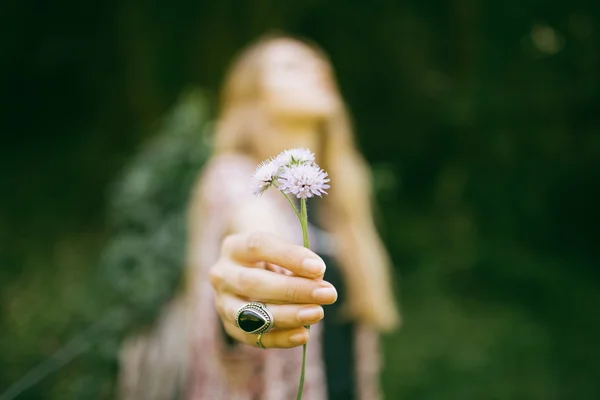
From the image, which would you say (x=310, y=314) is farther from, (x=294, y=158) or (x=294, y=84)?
(x=294, y=84)

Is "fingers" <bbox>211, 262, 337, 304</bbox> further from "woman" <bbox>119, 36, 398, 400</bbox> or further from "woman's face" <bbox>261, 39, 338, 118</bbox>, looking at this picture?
"woman's face" <bbox>261, 39, 338, 118</bbox>

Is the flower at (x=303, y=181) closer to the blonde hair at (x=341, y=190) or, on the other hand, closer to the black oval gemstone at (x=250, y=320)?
the black oval gemstone at (x=250, y=320)

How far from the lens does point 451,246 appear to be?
167cm

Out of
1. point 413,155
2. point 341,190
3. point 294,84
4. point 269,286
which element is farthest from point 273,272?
point 413,155

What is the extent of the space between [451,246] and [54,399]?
115 cm

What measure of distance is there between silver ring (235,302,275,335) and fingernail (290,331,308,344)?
0.4 inches

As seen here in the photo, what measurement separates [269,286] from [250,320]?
0.02m

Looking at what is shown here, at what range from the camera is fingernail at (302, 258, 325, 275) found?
215 millimetres

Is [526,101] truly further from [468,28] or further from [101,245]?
[101,245]

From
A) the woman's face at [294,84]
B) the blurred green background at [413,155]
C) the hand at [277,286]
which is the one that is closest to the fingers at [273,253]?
the hand at [277,286]

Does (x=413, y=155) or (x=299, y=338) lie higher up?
(x=413, y=155)

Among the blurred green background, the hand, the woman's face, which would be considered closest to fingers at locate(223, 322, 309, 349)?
the hand

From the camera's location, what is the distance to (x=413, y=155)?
166cm

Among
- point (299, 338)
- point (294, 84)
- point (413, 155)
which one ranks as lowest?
point (299, 338)
